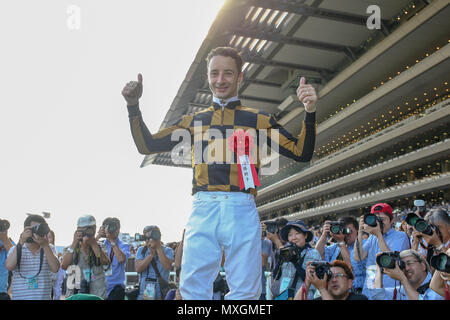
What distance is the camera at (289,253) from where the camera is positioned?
4188 millimetres

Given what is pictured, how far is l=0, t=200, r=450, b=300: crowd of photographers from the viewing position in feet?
11.3

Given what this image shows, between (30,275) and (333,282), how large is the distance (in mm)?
3132

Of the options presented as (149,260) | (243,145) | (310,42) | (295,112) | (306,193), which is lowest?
(149,260)

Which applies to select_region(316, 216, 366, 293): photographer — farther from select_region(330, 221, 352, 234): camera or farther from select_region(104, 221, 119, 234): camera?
select_region(104, 221, 119, 234): camera

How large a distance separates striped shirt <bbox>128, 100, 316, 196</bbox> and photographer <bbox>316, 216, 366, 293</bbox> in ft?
10.2

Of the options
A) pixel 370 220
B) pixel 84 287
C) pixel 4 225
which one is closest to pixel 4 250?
pixel 4 225

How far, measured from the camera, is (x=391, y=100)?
28.1 m

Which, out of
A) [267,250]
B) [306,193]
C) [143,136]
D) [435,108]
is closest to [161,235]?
[267,250]

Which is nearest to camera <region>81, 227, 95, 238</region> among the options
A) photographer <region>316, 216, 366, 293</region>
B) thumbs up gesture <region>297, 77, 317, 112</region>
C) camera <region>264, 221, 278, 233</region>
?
camera <region>264, 221, 278, 233</region>

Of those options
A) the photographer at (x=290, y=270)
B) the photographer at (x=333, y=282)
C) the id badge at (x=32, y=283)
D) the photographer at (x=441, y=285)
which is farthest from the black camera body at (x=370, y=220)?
the id badge at (x=32, y=283)

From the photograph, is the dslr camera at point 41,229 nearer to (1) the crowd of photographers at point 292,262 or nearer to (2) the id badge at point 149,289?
(1) the crowd of photographers at point 292,262
